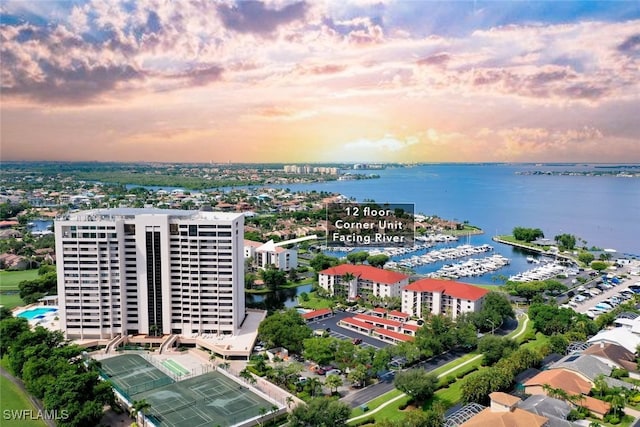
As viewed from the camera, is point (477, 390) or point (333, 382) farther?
point (333, 382)

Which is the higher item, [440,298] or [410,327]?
[440,298]

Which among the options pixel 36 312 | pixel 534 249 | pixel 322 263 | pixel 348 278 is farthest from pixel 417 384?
pixel 534 249

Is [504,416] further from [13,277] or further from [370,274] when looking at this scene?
[13,277]

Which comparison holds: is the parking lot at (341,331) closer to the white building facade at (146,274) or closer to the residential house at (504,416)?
the white building facade at (146,274)

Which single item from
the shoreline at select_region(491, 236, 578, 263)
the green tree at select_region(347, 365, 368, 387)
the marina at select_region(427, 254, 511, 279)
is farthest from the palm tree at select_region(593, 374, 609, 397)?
the shoreline at select_region(491, 236, 578, 263)

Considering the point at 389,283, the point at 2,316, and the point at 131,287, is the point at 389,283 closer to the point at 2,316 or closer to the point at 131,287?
the point at 131,287

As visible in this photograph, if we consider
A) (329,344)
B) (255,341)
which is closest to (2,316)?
(255,341)
